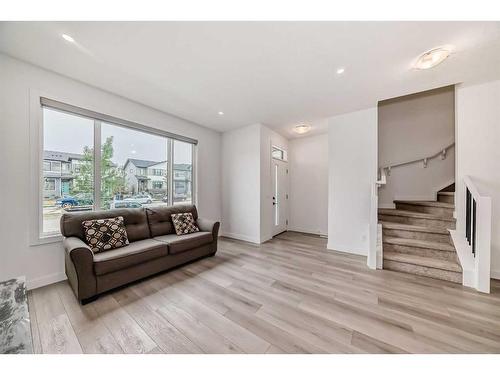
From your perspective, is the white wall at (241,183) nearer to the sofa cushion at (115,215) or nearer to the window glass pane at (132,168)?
the window glass pane at (132,168)

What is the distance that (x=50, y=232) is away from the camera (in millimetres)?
2418

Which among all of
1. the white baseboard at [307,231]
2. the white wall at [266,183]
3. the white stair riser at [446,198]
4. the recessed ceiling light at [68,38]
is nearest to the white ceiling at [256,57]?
the recessed ceiling light at [68,38]

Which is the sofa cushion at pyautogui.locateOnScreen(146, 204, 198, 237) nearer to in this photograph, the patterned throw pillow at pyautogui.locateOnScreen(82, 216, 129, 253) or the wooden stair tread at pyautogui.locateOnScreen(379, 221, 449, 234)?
the patterned throw pillow at pyautogui.locateOnScreen(82, 216, 129, 253)

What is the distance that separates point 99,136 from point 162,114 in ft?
3.78

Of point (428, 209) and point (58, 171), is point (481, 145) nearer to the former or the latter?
point (428, 209)

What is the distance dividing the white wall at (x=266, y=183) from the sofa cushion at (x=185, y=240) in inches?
55.3

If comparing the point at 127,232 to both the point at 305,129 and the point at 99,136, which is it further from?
the point at 305,129

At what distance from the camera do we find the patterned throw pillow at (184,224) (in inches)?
126

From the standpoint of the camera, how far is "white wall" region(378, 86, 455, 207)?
3602 mm

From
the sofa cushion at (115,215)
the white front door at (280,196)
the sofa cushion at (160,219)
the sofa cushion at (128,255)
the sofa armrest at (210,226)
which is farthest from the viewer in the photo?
the white front door at (280,196)

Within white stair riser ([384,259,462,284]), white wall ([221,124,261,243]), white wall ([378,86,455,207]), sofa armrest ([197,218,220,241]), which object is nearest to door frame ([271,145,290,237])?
white wall ([221,124,261,243])
